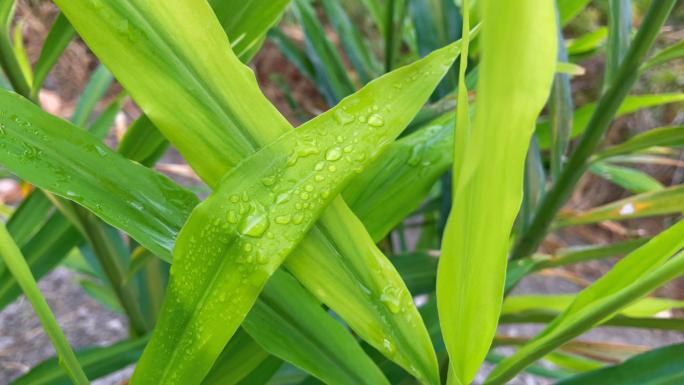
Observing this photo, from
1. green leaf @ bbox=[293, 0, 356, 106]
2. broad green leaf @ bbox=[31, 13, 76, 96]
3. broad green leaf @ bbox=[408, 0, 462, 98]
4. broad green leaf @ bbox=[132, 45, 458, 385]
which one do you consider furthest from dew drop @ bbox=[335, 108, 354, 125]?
green leaf @ bbox=[293, 0, 356, 106]

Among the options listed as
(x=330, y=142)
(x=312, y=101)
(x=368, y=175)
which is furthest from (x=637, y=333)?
(x=330, y=142)

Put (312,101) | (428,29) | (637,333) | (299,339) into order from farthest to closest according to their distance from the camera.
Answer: (312,101) → (637,333) → (428,29) → (299,339)

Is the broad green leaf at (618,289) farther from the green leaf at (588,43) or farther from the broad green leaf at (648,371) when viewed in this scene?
the green leaf at (588,43)

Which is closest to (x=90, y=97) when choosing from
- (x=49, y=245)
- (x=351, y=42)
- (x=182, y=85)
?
(x=49, y=245)

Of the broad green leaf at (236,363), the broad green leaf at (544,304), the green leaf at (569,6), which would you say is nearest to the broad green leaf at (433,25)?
the green leaf at (569,6)

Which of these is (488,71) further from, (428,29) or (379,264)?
(428,29)

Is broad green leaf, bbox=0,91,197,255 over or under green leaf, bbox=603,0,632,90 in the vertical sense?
over

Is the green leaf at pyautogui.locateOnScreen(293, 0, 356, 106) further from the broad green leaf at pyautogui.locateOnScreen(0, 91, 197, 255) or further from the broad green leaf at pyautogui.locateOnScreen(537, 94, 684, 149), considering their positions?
the broad green leaf at pyautogui.locateOnScreen(0, 91, 197, 255)

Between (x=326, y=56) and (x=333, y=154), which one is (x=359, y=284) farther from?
(x=326, y=56)
